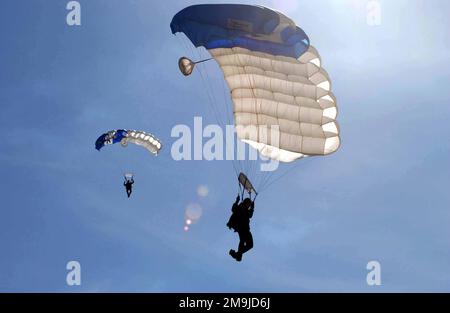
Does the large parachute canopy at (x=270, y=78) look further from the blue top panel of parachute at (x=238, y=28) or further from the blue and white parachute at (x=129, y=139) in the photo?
A: the blue and white parachute at (x=129, y=139)

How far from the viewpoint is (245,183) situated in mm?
26688

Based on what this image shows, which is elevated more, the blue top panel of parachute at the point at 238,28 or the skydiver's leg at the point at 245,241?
the blue top panel of parachute at the point at 238,28

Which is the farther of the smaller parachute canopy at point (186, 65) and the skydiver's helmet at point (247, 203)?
the smaller parachute canopy at point (186, 65)

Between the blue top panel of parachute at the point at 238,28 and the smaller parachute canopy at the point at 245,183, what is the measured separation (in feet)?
17.1

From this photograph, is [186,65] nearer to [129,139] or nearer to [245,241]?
[245,241]

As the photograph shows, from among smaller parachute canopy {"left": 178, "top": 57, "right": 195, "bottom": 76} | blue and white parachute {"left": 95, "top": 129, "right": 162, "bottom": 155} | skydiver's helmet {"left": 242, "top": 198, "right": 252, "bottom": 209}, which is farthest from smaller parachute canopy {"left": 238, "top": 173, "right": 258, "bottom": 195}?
blue and white parachute {"left": 95, "top": 129, "right": 162, "bottom": 155}

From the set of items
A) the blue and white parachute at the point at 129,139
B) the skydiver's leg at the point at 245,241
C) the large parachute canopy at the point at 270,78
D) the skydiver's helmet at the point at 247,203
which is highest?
the blue and white parachute at the point at 129,139

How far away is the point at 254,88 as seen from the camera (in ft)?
92.9

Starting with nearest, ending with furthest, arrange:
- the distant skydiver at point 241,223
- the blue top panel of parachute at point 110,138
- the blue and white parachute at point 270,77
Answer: the distant skydiver at point 241,223 < the blue and white parachute at point 270,77 < the blue top panel of parachute at point 110,138

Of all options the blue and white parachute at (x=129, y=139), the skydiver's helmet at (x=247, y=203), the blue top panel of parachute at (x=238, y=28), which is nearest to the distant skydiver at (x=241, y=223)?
the skydiver's helmet at (x=247, y=203)

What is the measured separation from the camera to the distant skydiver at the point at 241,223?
2539 cm
